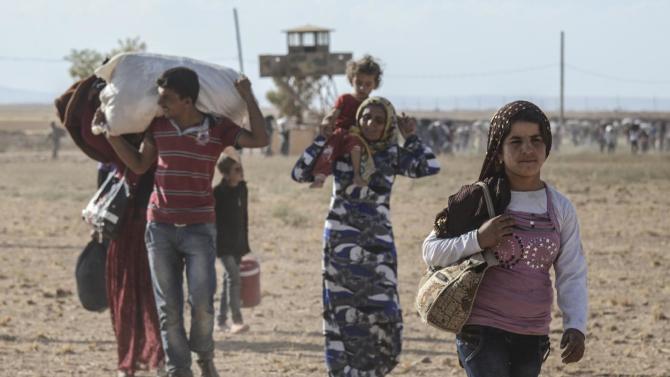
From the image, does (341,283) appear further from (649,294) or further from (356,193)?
(649,294)

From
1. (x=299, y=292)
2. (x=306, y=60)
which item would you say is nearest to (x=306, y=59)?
(x=306, y=60)

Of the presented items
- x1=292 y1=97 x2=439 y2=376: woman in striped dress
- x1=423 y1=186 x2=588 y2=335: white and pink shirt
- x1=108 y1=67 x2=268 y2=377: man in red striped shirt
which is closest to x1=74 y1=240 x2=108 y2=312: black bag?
x1=108 y1=67 x2=268 y2=377: man in red striped shirt

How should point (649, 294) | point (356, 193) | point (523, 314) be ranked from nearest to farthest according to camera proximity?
point (523, 314)
point (356, 193)
point (649, 294)

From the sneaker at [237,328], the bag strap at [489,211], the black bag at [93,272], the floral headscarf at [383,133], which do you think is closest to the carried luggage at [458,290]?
the bag strap at [489,211]

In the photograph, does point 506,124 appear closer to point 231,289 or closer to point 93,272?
point 93,272

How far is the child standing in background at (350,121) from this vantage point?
7.34 metres

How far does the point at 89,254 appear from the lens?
8555mm

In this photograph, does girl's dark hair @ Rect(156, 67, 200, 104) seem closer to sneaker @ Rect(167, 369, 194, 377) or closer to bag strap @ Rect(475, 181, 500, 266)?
sneaker @ Rect(167, 369, 194, 377)

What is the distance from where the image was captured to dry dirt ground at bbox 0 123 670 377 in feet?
29.6

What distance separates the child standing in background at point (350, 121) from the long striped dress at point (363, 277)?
60 millimetres

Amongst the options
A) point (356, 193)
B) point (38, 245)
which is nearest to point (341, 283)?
point (356, 193)

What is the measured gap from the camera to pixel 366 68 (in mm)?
7715

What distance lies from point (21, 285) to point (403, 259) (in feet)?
15.1

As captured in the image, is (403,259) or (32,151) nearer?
(403,259)
